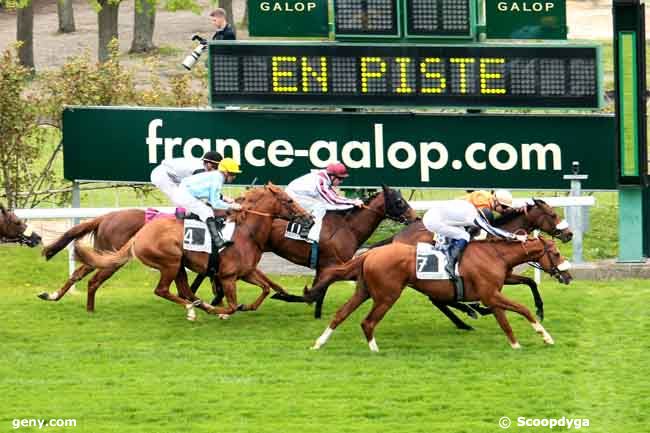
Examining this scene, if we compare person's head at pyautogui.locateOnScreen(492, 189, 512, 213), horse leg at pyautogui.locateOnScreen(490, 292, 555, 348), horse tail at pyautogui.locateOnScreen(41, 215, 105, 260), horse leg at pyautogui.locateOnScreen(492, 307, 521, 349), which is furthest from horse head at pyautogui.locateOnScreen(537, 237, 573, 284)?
horse tail at pyautogui.locateOnScreen(41, 215, 105, 260)

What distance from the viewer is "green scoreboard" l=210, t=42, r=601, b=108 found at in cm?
1958

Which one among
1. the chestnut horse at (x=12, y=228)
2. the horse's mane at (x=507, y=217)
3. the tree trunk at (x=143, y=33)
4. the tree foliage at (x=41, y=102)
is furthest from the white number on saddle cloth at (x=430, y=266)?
the tree trunk at (x=143, y=33)

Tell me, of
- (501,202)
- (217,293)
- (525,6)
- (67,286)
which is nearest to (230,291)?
(217,293)

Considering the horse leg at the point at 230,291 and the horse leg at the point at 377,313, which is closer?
the horse leg at the point at 377,313

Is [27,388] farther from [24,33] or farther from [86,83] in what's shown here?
[24,33]

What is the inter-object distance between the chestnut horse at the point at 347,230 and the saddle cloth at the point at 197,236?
93 centimetres

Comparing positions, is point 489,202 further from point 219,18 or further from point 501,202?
point 219,18

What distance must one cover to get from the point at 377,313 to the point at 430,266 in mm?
626

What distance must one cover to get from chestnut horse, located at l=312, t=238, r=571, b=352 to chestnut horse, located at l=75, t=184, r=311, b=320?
140cm

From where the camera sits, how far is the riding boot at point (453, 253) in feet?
53.1

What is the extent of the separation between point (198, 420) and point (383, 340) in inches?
126

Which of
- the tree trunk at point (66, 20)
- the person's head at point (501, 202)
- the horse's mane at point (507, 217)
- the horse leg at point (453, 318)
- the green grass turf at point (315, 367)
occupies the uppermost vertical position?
the tree trunk at point (66, 20)

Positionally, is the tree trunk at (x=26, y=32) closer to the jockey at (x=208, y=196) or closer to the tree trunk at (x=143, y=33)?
the tree trunk at (x=143, y=33)

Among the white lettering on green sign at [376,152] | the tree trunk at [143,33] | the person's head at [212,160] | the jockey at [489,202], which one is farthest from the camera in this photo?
the tree trunk at [143,33]
